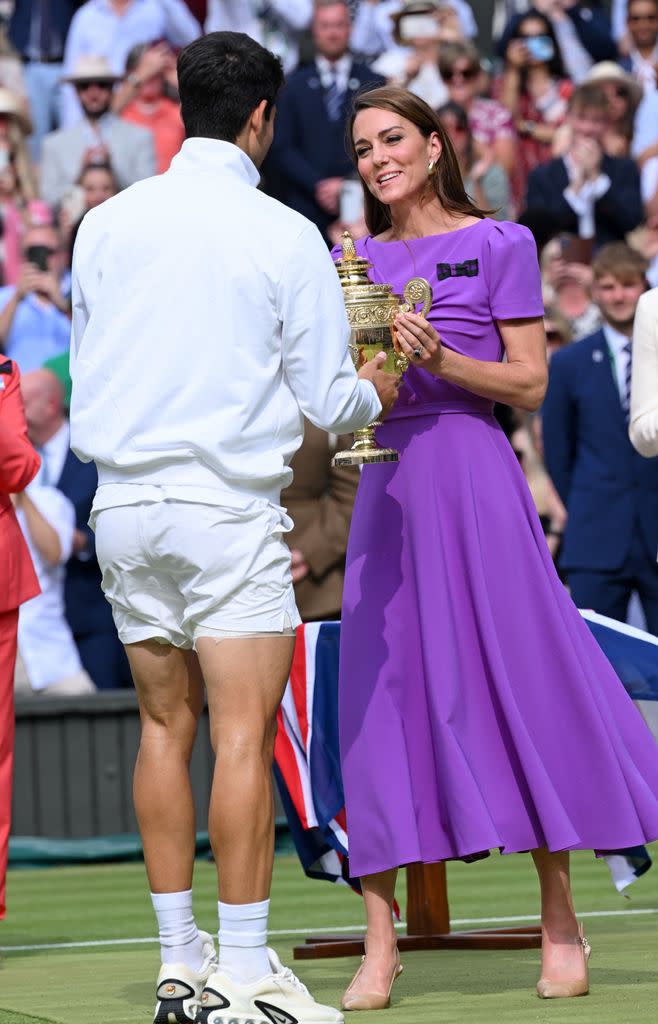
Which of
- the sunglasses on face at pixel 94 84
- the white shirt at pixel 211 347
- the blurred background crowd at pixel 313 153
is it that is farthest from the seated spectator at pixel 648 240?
the white shirt at pixel 211 347

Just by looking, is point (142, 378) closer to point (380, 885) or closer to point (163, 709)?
point (163, 709)

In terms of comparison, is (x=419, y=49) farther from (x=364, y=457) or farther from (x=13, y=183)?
(x=364, y=457)

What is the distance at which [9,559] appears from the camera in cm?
579

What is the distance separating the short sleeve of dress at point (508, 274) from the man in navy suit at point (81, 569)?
5308 mm

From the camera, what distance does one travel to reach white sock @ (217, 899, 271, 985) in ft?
12.5

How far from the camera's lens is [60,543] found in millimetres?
9398

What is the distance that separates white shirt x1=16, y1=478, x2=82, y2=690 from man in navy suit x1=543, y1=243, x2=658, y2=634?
2.57 meters

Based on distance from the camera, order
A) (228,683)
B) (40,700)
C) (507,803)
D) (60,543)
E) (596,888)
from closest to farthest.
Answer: (228,683), (507,803), (596,888), (40,700), (60,543)

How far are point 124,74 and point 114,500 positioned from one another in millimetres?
8848

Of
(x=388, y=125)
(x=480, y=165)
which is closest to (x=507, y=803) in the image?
(x=388, y=125)

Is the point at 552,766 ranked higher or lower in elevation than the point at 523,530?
lower

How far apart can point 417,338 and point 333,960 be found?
1.99 meters

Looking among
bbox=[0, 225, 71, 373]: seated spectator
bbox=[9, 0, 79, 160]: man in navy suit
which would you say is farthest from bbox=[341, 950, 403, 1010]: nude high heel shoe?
bbox=[9, 0, 79, 160]: man in navy suit

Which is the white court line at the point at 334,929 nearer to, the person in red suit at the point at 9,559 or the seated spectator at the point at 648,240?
the person in red suit at the point at 9,559
